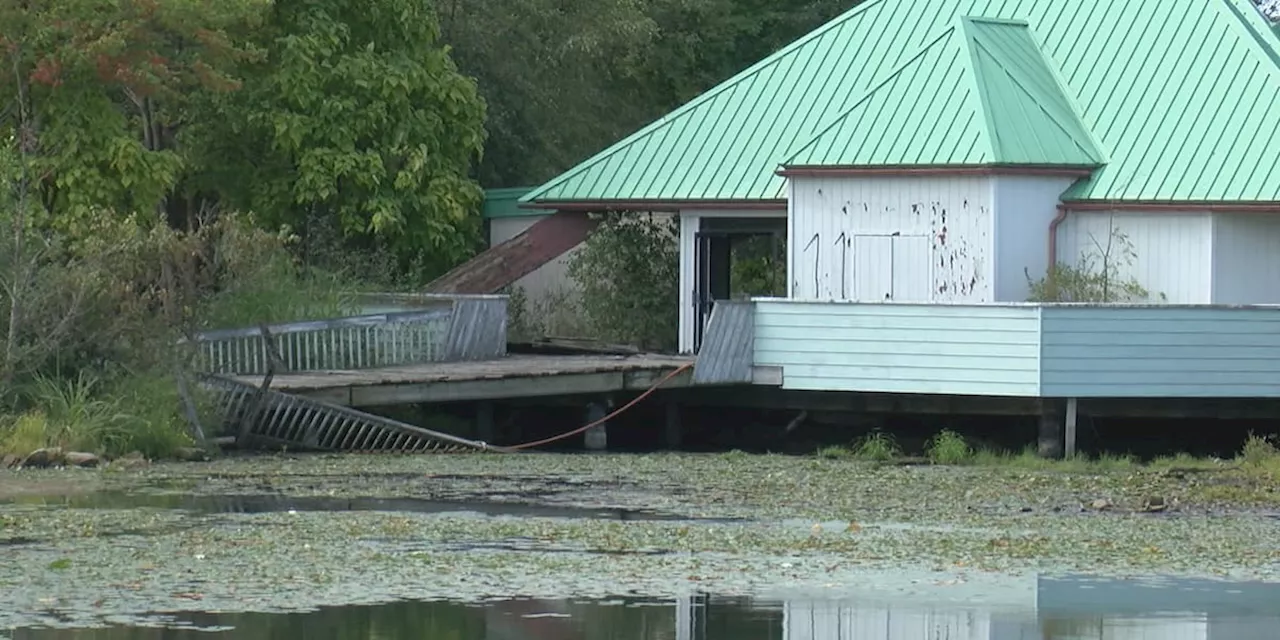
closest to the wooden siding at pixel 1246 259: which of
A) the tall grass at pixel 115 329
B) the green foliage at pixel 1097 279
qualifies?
the green foliage at pixel 1097 279

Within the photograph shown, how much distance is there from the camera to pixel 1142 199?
29.8 metres

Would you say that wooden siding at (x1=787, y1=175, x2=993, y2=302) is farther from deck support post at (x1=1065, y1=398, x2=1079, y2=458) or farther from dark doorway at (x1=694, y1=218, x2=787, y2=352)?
deck support post at (x1=1065, y1=398, x2=1079, y2=458)

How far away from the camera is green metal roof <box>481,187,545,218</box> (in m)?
36.2

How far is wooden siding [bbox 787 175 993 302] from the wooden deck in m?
2.15

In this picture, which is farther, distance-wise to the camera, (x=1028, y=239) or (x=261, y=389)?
(x=1028, y=239)

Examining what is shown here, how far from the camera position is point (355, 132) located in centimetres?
3400

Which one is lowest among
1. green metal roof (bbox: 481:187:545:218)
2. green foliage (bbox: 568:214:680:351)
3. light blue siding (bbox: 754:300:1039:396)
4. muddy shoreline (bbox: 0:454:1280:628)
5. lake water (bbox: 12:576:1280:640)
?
lake water (bbox: 12:576:1280:640)

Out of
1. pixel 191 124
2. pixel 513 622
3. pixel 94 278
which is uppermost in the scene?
pixel 191 124

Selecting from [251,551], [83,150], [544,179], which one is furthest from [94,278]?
[544,179]

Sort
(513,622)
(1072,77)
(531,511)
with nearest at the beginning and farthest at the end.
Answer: (513,622)
(531,511)
(1072,77)

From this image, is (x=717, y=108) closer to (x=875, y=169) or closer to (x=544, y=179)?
(x=875, y=169)

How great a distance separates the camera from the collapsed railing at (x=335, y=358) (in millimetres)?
26406

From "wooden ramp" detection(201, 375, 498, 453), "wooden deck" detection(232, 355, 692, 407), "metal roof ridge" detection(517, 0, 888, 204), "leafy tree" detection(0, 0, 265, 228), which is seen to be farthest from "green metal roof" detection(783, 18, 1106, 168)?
"leafy tree" detection(0, 0, 265, 228)

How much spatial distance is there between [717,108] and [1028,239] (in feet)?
19.8
